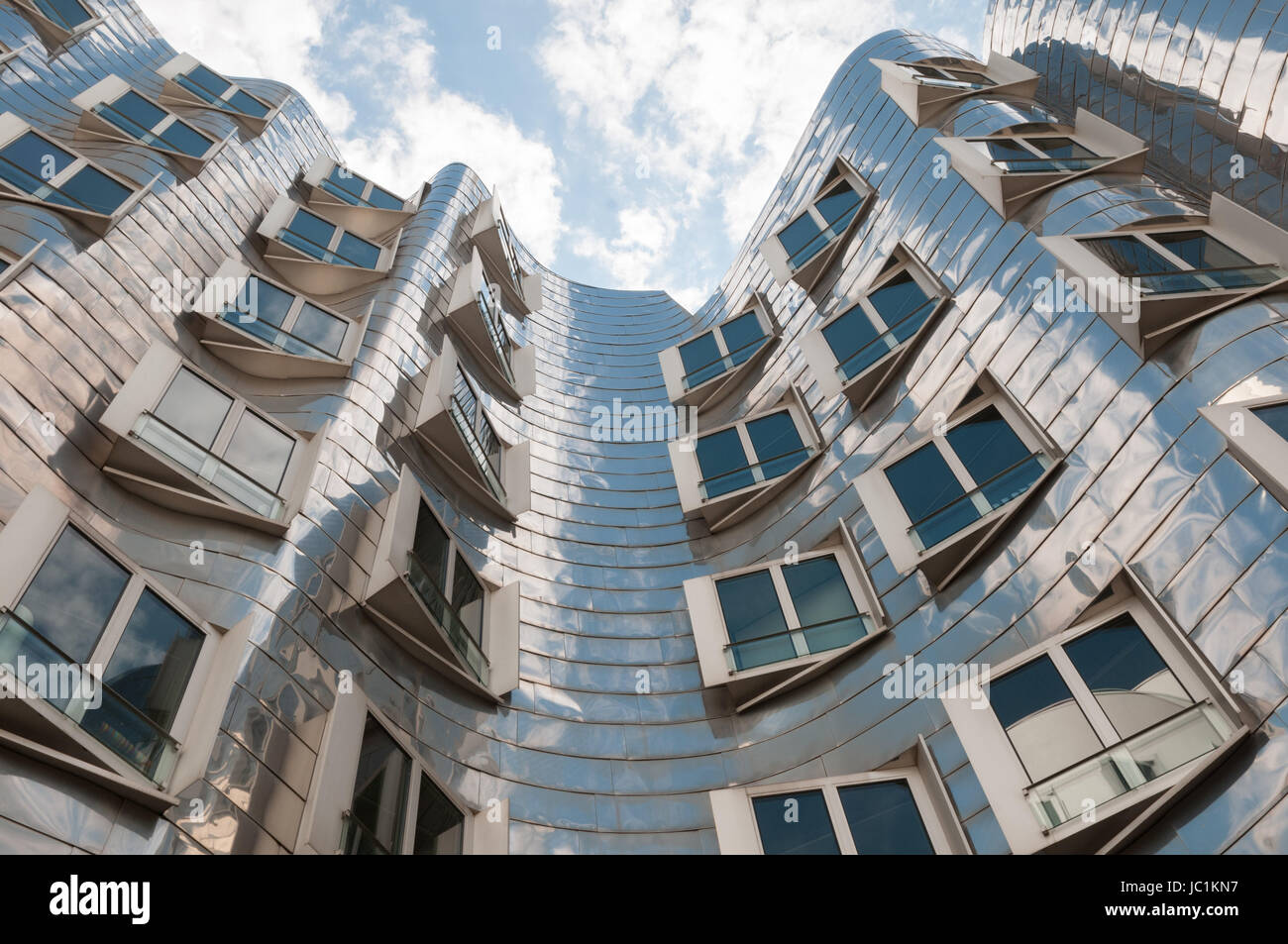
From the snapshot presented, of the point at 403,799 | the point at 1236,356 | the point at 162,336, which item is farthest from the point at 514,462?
the point at 1236,356

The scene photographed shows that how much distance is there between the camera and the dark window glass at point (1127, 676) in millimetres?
9422

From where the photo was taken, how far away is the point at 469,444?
1700 centimetres

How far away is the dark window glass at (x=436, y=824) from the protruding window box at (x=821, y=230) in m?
14.6

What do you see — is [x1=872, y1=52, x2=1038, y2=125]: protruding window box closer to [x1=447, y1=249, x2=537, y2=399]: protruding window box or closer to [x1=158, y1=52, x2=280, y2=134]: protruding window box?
[x1=447, y1=249, x2=537, y2=399]: protruding window box

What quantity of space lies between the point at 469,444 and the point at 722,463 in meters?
5.55

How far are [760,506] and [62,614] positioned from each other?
40.3 ft

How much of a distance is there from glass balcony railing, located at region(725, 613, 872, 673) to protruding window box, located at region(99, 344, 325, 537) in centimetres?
749

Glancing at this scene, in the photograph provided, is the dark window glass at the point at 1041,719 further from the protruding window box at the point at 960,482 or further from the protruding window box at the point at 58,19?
the protruding window box at the point at 58,19

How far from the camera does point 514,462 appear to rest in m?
18.7

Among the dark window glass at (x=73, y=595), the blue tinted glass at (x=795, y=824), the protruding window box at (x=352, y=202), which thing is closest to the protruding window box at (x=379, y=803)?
the dark window glass at (x=73, y=595)

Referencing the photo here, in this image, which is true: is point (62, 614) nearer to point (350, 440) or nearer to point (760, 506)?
point (350, 440)
